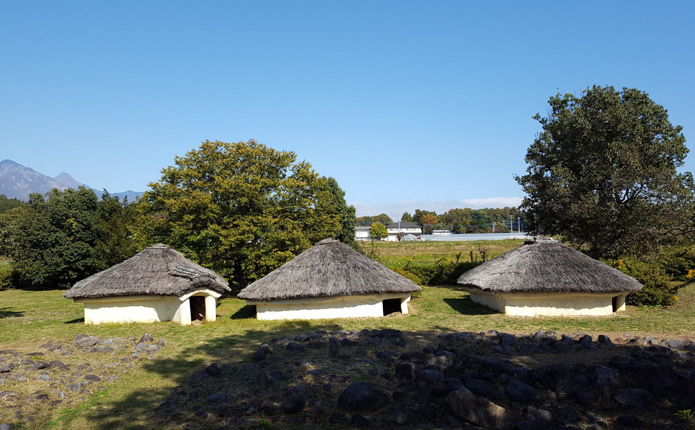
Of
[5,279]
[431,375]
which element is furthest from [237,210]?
[5,279]

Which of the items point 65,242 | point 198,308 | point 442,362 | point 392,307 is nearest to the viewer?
point 442,362

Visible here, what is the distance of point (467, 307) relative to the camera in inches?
792

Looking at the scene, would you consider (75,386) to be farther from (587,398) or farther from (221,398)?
(587,398)

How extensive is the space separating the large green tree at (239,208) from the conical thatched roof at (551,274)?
33.5ft

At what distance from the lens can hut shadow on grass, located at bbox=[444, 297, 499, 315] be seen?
18688mm

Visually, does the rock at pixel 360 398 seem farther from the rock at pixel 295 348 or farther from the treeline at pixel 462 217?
the treeline at pixel 462 217

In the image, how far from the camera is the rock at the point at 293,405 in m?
7.63

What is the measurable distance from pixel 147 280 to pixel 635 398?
16.1 meters

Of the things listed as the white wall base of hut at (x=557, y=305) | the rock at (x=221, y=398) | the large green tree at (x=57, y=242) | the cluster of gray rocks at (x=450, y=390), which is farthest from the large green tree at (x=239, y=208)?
the rock at (x=221, y=398)

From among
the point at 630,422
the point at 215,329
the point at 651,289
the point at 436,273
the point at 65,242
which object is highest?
the point at 65,242

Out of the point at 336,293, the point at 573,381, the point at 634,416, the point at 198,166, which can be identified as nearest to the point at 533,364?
the point at 573,381

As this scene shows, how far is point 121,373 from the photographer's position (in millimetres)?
10375

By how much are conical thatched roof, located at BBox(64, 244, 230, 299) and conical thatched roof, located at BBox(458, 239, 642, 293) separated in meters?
11.0

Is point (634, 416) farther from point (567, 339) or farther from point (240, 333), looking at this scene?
point (240, 333)
